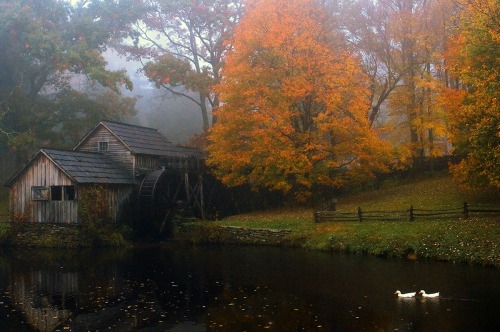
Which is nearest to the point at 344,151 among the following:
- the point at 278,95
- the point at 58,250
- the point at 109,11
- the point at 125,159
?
the point at 278,95

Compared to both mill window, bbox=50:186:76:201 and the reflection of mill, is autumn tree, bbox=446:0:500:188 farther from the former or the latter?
mill window, bbox=50:186:76:201

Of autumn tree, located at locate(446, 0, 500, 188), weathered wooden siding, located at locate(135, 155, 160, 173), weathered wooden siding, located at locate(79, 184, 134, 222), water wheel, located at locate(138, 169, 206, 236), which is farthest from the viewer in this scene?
weathered wooden siding, located at locate(135, 155, 160, 173)

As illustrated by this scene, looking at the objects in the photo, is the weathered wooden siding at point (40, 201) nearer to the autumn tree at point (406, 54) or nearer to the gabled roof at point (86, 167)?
the gabled roof at point (86, 167)

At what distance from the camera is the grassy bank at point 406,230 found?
731 inches

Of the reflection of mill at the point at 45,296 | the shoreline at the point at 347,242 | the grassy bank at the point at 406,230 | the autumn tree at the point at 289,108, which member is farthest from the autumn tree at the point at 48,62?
the reflection of mill at the point at 45,296

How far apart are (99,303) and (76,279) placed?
4221 millimetres

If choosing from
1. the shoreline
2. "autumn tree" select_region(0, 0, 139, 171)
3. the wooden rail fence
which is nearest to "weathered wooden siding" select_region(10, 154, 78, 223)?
the shoreline

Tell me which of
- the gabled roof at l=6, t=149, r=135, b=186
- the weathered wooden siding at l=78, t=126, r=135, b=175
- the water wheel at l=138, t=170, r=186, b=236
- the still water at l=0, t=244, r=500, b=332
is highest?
the weathered wooden siding at l=78, t=126, r=135, b=175

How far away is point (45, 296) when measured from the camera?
48.0ft

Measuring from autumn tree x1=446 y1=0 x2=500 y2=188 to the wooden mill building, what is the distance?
1641 centimetres

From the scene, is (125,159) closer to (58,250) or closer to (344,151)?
(58,250)

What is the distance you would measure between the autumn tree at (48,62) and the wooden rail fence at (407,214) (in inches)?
806

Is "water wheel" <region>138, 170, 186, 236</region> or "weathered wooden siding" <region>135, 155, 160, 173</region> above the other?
"weathered wooden siding" <region>135, 155, 160, 173</region>

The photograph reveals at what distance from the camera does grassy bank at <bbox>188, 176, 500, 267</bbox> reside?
18.6m
